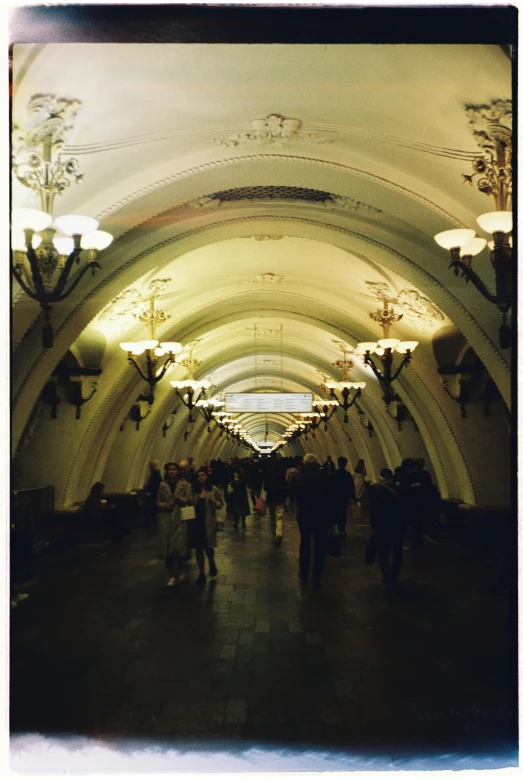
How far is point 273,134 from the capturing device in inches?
210

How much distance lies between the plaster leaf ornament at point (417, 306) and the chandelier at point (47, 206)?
594 cm

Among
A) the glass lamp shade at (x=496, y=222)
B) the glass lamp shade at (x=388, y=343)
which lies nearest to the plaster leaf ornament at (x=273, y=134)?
the glass lamp shade at (x=496, y=222)

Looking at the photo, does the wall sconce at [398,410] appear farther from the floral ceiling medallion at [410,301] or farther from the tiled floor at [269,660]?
the tiled floor at [269,660]

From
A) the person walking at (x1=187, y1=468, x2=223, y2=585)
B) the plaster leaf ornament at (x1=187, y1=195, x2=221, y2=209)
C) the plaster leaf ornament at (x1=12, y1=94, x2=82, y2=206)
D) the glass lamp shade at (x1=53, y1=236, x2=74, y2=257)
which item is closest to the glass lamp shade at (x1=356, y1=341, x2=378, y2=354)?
the plaster leaf ornament at (x1=187, y1=195, x2=221, y2=209)

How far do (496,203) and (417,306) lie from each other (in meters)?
5.27

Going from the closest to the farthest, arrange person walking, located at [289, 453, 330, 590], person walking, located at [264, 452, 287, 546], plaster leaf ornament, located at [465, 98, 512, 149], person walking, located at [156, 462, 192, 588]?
plaster leaf ornament, located at [465, 98, 512, 149] → person walking, located at [289, 453, 330, 590] → person walking, located at [156, 462, 192, 588] → person walking, located at [264, 452, 287, 546]

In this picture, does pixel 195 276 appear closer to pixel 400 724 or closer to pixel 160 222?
pixel 160 222

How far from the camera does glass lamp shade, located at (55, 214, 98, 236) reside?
452 centimetres

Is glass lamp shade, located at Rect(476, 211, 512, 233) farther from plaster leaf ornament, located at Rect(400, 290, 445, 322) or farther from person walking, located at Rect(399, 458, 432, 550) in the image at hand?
plaster leaf ornament, located at Rect(400, 290, 445, 322)

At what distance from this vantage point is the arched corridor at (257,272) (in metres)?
3.51

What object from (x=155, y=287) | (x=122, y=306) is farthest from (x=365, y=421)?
(x=122, y=306)

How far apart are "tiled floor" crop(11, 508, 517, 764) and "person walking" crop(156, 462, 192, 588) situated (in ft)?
1.27

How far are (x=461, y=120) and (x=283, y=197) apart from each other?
292cm

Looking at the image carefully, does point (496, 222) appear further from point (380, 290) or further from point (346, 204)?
point (380, 290)
